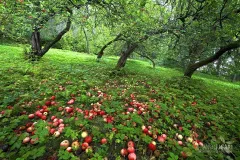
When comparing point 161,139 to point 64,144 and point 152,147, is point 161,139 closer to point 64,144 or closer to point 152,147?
point 152,147

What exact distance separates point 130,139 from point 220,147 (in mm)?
1860

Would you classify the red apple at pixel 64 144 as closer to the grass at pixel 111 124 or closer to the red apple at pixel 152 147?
the grass at pixel 111 124

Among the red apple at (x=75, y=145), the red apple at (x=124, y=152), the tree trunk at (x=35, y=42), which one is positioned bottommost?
the red apple at (x=124, y=152)

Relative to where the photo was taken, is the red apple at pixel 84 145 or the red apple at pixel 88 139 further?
the red apple at pixel 88 139

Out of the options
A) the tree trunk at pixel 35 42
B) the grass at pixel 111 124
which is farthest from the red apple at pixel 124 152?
the tree trunk at pixel 35 42

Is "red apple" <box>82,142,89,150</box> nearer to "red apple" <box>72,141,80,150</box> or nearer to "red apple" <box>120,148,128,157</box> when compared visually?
"red apple" <box>72,141,80,150</box>

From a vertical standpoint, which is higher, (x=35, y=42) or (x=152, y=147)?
(x=35, y=42)

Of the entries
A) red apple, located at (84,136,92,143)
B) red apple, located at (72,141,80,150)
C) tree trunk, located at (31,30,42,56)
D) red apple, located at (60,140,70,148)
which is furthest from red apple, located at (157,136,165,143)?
tree trunk, located at (31,30,42,56)

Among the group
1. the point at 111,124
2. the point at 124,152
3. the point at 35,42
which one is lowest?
the point at 124,152

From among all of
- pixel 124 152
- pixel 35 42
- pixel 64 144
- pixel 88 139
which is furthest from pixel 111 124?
pixel 35 42

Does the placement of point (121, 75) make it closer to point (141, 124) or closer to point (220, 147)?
point (141, 124)

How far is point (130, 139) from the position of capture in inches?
116

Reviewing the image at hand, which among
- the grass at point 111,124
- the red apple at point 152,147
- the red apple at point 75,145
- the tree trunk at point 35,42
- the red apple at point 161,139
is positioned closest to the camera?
the red apple at point 75,145

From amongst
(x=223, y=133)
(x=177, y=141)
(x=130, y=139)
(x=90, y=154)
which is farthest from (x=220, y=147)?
(x=90, y=154)
